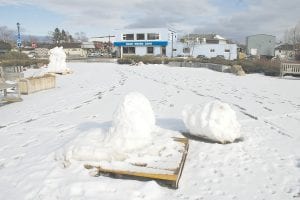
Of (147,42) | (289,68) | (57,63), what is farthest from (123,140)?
(147,42)

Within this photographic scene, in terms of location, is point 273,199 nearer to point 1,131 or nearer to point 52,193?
point 52,193

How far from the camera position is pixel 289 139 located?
7.12m

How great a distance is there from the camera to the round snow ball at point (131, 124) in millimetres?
5836

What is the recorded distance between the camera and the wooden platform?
16.4 feet

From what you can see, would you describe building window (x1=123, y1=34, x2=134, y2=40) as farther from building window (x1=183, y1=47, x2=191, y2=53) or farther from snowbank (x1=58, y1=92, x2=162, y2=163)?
snowbank (x1=58, y1=92, x2=162, y2=163)

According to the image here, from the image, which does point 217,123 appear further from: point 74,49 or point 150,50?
point 74,49

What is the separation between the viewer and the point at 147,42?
71.3 m

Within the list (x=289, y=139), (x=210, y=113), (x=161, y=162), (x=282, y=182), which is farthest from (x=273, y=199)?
(x=289, y=139)

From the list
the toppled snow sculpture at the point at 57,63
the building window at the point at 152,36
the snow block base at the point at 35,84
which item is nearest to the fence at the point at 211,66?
the toppled snow sculpture at the point at 57,63

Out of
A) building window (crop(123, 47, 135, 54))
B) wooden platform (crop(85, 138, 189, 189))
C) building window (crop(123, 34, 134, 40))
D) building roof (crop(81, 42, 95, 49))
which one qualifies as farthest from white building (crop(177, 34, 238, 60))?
wooden platform (crop(85, 138, 189, 189))

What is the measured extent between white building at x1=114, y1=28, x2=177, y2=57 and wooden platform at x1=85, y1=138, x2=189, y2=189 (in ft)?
215

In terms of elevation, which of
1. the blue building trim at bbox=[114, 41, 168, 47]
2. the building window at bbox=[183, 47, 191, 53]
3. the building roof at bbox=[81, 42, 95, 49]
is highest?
the building roof at bbox=[81, 42, 95, 49]

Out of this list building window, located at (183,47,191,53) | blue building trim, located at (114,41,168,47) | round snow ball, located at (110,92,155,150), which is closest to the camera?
round snow ball, located at (110,92,155,150)

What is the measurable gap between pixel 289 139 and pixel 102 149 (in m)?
4.03
